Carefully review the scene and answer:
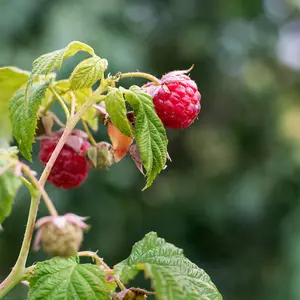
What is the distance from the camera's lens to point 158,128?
89 centimetres

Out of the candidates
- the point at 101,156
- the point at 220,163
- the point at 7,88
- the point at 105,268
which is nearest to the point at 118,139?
the point at 101,156

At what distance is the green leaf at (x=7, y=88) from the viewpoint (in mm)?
1118

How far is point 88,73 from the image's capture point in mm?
894

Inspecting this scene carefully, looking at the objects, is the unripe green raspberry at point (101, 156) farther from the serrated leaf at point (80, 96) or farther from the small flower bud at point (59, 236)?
the small flower bud at point (59, 236)

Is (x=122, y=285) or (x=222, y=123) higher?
(x=122, y=285)

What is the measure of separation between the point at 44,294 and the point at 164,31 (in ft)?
16.1

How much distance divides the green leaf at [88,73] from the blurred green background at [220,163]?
3.52 metres

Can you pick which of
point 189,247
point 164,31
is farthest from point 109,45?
point 189,247

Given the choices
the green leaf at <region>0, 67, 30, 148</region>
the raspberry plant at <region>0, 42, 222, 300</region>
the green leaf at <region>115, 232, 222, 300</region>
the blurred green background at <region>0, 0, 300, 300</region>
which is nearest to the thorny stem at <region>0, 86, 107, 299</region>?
the raspberry plant at <region>0, 42, 222, 300</region>

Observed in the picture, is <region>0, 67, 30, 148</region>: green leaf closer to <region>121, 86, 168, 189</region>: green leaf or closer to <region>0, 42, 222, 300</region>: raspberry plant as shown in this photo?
<region>0, 42, 222, 300</region>: raspberry plant

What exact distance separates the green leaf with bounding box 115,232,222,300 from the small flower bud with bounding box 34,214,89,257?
8 centimetres

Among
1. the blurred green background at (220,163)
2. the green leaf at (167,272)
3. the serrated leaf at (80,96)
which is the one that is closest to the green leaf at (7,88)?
the serrated leaf at (80,96)

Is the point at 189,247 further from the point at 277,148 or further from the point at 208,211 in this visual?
the point at 277,148

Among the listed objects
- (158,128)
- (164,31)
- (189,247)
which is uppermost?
(158,128)
